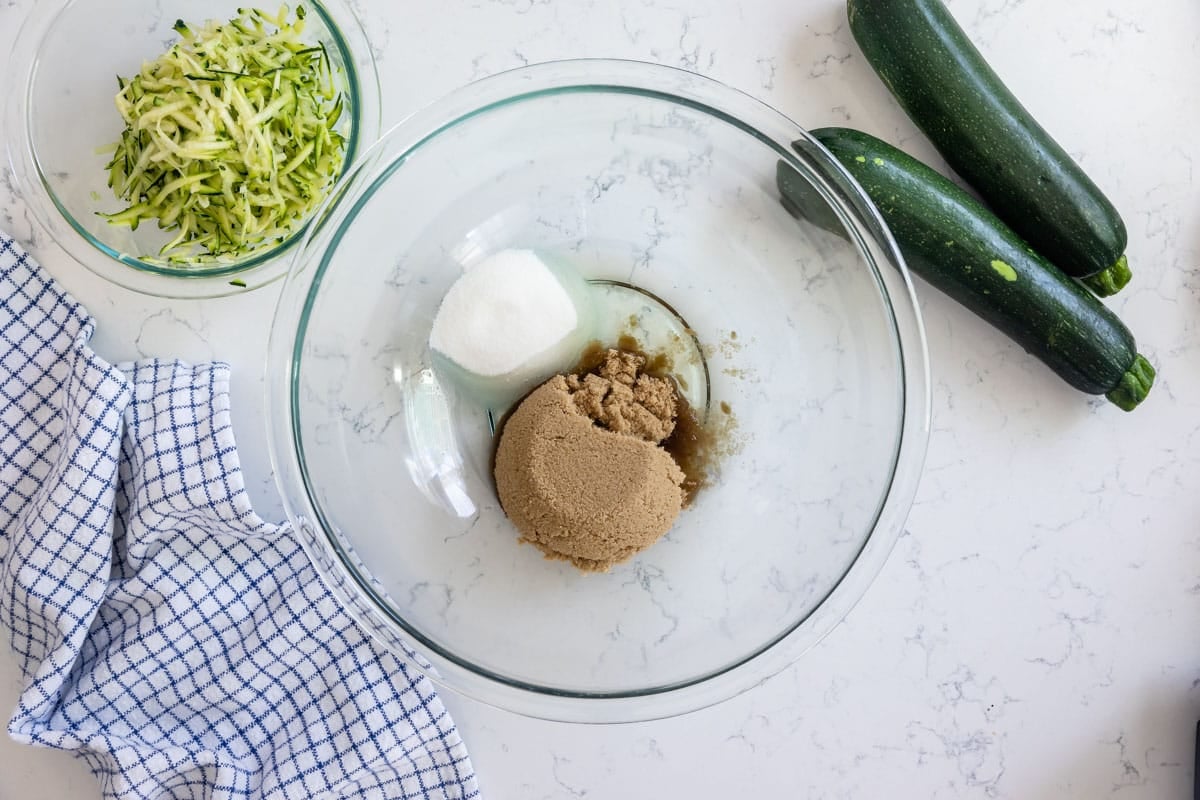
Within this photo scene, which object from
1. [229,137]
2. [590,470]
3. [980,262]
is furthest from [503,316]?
[980,262]

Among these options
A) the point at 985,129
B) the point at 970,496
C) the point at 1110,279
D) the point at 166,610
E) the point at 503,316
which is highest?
the point at 985,129

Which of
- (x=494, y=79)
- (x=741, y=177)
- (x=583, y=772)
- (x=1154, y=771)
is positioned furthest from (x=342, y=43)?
(x=1154, y=771)

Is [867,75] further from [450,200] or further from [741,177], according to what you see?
[450,200]

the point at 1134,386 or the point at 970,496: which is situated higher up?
the point at 1134,386

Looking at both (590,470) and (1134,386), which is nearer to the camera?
(590,470)

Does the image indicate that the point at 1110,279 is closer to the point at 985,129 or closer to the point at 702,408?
the point at 985,129

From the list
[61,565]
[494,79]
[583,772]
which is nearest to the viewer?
[494,79]

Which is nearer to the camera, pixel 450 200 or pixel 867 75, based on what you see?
pixel 450 200
